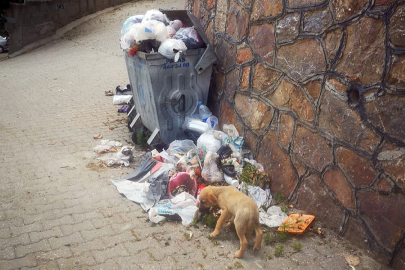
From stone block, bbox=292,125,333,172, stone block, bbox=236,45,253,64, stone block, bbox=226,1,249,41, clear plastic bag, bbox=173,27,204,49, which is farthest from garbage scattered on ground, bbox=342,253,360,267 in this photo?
clear plastic bag, bbox=173,27,204,49

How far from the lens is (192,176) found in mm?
4328

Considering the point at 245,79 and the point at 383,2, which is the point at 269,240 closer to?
the point at 245,79

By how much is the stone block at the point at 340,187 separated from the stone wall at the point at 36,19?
1317 centimetres

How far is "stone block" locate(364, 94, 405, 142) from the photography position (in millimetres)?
2822

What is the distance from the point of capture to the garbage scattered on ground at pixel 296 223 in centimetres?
354

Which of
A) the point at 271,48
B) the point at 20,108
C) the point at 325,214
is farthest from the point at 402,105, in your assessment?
the point at 20,108

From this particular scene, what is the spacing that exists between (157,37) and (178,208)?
86.8 inches

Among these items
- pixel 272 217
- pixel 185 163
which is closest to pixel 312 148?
pixel 272 217

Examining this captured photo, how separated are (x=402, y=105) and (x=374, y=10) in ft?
2.51

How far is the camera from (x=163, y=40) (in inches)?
190

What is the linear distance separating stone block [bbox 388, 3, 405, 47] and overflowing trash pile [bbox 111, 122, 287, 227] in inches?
74.2

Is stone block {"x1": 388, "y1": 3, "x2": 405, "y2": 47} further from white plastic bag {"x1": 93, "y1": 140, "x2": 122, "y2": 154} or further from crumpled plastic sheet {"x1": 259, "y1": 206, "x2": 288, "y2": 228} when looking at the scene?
white plastic bag {"x1": 93, "y1": 140, "x2": 122, "y2": 154}

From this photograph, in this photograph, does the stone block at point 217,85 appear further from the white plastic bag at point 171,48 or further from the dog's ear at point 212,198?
the dog's ear at point 212,198

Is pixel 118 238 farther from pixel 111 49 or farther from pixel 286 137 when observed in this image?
pixel 111 49
